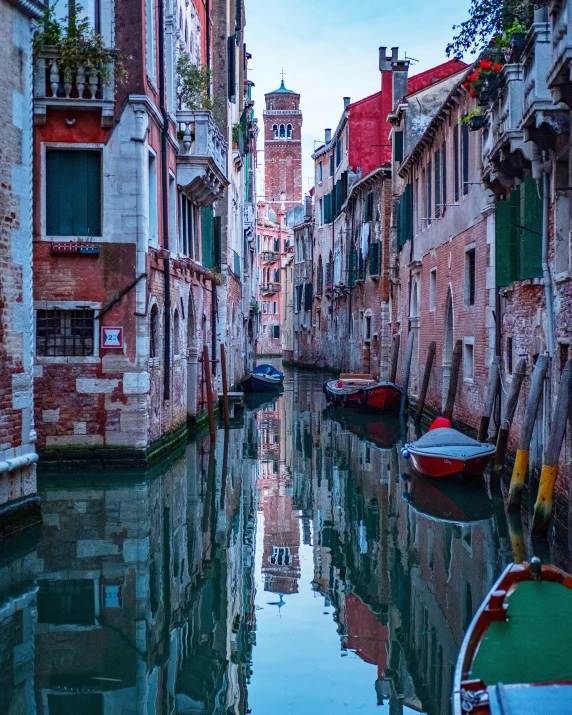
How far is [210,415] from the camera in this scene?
1786 cm

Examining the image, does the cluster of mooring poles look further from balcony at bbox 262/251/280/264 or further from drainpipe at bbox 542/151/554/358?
balcony at bbox 262/251/280/264

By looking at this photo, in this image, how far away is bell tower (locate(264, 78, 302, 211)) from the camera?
239ft

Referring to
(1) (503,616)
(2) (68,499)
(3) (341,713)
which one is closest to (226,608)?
(3) (341,713)

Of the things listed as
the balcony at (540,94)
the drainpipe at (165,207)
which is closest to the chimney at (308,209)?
the drainpipe at (165,207)

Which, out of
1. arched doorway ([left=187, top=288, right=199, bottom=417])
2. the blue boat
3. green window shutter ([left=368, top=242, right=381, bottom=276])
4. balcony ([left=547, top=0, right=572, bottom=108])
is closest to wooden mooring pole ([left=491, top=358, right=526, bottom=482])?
balcony ([left=547, top=0, right=572, bottom=108])

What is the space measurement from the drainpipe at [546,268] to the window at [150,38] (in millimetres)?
5980

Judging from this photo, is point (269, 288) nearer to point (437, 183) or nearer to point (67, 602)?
point (437, 183)

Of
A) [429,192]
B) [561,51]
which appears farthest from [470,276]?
[561,51]

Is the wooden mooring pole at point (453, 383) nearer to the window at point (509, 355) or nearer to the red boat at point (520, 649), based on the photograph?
the window at point (509, 355)

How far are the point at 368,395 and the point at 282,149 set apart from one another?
169 ft

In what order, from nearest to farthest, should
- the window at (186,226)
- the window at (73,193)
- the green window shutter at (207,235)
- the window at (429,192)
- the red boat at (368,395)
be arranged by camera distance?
the window at (73,193)
the window at (186,226)
the green window shutter at (207,235)
the window at (429,192)
the red boat at (368,395)

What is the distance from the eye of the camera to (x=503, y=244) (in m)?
13.7

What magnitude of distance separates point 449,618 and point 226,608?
170 centimetres

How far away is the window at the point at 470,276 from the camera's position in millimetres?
17281
